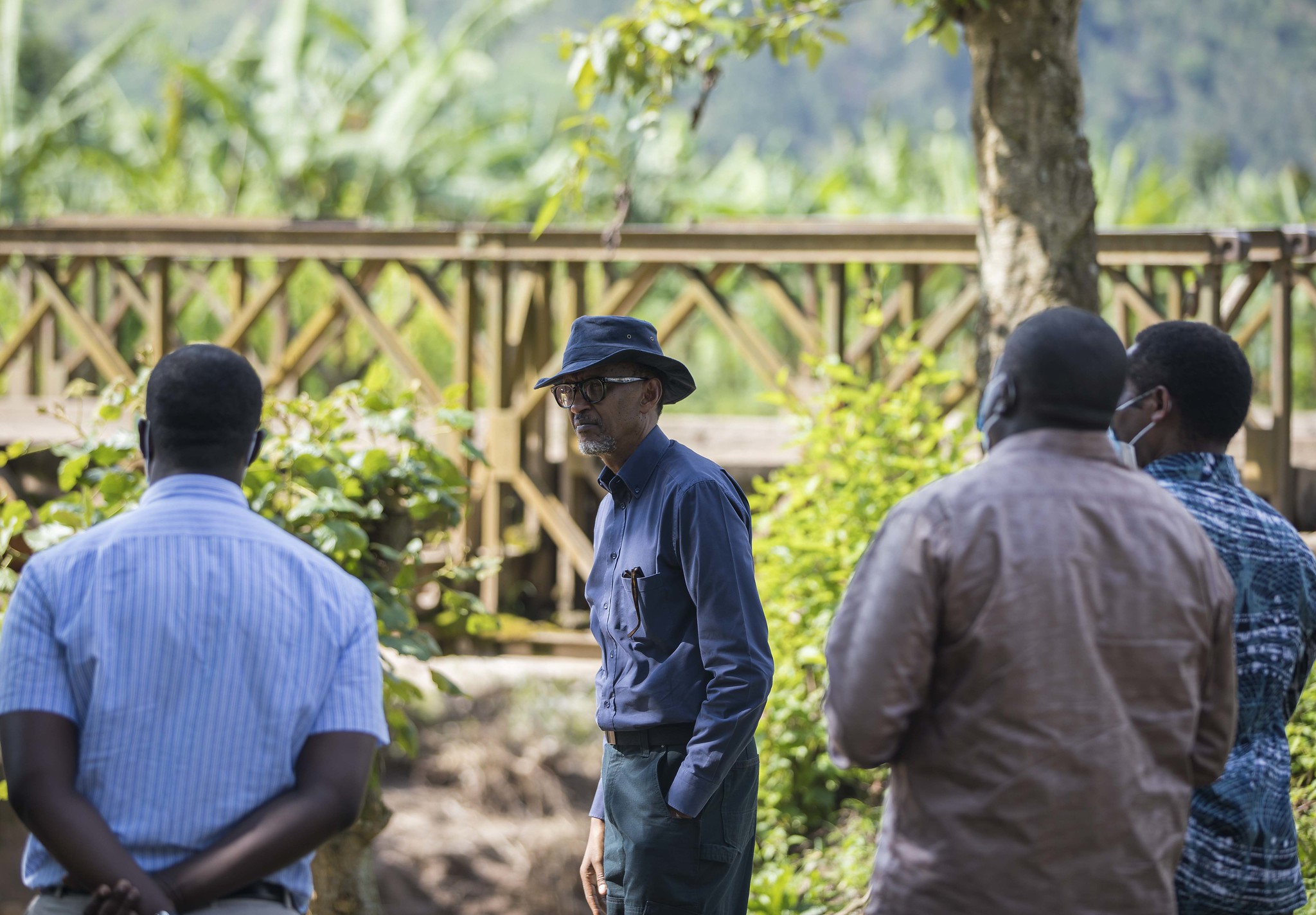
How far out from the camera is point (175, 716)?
1977mm

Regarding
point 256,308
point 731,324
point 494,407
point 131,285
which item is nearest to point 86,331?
point 256,308

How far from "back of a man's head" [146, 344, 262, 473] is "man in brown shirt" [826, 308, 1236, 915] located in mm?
1023

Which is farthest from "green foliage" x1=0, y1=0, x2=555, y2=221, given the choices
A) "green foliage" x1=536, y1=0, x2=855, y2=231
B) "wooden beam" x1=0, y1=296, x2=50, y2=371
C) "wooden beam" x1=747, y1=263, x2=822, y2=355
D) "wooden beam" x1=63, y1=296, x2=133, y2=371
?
"green foliage" x1=536, y1=0, x2=855, y2=231

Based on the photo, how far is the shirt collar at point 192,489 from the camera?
2.10 meters

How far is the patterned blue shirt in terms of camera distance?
2.37 metres

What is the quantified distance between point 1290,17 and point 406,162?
9430cm

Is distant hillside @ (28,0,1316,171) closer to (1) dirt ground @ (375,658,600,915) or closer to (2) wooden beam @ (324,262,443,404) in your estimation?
(1) dirt ground @ (375,658,600,915)

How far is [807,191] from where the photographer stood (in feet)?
65.6

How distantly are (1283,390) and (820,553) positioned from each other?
2.18 metres

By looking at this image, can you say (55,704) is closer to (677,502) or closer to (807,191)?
(677,502)

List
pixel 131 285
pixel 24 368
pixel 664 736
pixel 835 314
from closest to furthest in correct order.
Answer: pixel 664 736, pixel 835 314, pixel 131 285, pixel 24 368

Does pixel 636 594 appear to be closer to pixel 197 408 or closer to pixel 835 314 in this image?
pixel 197 408

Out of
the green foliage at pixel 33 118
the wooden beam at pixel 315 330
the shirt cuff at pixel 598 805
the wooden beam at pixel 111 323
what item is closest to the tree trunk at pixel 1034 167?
the shirt cuff at pixel 598 805

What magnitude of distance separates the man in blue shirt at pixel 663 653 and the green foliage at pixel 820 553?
1.63 m
